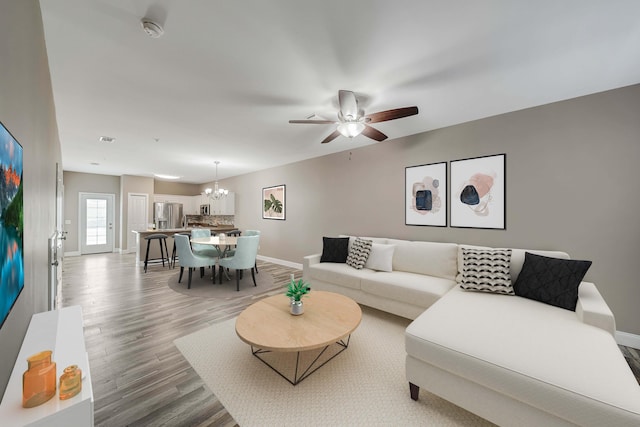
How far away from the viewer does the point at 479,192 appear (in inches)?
125

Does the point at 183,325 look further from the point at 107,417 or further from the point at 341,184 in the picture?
the point at 341,184

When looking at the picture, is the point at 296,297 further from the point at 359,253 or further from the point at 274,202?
the point at 274,202

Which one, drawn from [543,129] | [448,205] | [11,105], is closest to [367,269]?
[448,205]

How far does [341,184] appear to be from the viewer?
4719 millimetres

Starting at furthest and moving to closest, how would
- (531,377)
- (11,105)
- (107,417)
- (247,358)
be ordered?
(247,358), (107,417), (531,377), (11,105)

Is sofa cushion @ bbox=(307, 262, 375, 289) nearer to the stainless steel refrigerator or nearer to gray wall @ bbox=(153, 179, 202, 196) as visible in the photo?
the stainless steel refrigerator

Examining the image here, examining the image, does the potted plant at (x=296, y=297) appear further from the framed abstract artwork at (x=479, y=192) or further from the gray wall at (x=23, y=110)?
the framed abstract artwork at (x=479, y=192)

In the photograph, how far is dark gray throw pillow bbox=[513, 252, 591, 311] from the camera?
206cm

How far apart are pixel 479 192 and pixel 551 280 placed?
4.41ft

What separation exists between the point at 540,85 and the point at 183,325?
4.62 m

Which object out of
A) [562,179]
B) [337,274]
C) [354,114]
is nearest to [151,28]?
[354,114]

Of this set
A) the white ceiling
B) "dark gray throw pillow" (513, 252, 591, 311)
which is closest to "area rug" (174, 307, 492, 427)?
"dark gray throw pillow" (513, 252, 591, 311)

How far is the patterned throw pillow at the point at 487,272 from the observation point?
2453 mm

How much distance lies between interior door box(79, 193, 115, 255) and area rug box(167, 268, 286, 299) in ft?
15.8
